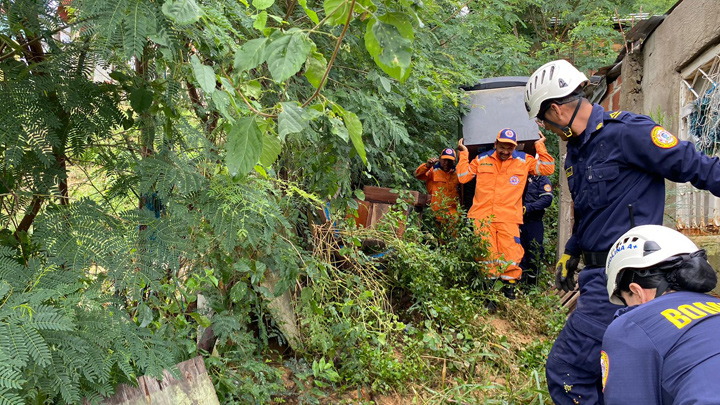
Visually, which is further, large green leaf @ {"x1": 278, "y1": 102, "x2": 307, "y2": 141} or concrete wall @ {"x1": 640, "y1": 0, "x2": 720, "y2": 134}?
concrete wall @ {"x1": 640, "y1": 0, "x2": 720, "y2": 134}

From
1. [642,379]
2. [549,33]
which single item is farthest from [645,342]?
[549,33]

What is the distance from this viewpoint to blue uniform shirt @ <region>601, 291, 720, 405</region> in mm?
1454

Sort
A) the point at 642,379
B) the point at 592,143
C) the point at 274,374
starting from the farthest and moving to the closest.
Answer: the point at 274,374 → the point at 592,143 → the point at 642,379

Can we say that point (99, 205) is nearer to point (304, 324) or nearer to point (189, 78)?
point (189, 78)

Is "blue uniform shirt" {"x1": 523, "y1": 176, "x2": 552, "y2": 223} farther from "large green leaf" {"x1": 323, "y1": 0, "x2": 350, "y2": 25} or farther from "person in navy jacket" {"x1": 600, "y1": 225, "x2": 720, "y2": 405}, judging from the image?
"large green leaf" {"x1": 323, "y1": 0, "x2": 350, "y2": 25}

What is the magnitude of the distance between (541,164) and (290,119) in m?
5.19

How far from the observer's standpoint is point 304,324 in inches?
162

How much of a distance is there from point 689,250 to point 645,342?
53 cm

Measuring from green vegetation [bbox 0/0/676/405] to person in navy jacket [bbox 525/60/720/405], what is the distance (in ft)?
3.18

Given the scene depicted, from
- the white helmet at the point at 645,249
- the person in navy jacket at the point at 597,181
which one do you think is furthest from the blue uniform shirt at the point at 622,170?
the white helmet at the point at 645,249

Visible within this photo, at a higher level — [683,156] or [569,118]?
[569,118]

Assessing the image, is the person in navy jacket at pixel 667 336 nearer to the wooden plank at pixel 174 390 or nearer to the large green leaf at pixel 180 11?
the large green leaf at pixel 180 11

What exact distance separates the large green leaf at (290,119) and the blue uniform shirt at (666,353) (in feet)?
3.94

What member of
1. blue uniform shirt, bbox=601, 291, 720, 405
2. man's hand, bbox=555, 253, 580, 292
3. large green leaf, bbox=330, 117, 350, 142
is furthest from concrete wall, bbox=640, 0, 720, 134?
large green leaf, bbox=330, 117, 350, 142
